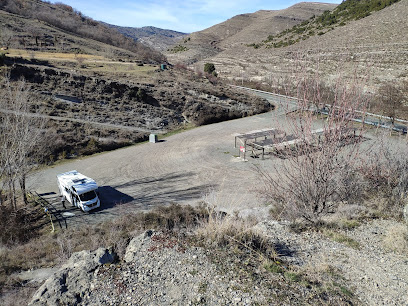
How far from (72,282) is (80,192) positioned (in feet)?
28.9

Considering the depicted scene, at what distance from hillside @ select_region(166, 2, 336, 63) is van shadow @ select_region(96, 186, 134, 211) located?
7595 centimetres

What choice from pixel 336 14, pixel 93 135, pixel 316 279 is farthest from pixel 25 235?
pixel 336 14

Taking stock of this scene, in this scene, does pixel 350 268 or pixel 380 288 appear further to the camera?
pixel 350 268

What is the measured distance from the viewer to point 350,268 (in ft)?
18.2

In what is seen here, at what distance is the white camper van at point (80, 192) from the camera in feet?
44.5

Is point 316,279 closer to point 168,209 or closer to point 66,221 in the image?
point 168,209

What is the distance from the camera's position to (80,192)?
13.6 meters

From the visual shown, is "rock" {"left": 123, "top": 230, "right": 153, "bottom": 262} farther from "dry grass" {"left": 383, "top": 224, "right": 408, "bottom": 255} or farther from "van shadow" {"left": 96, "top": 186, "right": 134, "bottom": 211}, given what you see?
"van shadow" {"left": 96, "top": 186, "right": 134, "bottom": 211}

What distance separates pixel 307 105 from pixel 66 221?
38.5ft

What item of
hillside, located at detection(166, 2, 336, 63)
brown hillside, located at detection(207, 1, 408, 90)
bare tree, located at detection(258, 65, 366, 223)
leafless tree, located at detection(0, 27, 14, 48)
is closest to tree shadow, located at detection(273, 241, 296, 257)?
bare tree, located at detection(258, 65, 366, 223)

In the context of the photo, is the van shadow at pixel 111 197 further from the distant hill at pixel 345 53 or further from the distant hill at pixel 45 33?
the distant hill at pixel 45 33

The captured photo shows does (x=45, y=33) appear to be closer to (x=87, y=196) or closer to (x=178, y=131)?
(x=178, y=131)

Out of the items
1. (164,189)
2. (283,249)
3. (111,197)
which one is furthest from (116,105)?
(283,249)

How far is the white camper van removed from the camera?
13.6 m
